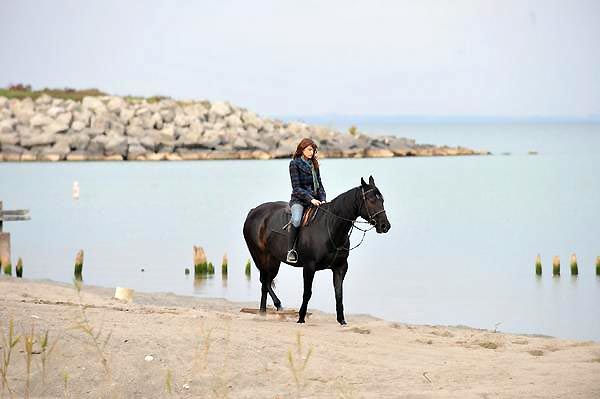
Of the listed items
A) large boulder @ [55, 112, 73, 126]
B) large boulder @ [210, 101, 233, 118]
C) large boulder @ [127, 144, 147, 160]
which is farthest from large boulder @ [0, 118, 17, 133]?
large boulder @ [210, 101, 233, 118]

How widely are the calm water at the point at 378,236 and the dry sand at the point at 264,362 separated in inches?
192

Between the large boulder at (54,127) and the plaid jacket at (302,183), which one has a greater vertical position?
the large boulder at (54,127)

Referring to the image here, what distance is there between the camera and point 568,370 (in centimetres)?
1214

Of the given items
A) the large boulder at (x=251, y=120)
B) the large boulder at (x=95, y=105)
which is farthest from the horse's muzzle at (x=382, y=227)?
the large boulder at (x=251, y=120)

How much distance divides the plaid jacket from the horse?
0.69ft

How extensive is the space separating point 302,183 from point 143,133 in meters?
68.1

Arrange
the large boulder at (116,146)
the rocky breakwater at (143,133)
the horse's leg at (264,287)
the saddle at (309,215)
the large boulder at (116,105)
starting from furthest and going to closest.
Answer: the large boulder at (116,105)
the large boulder at (116,146)
the rocky breakwater at (143,133)
the horse's leg at (264,287)
the saddle at (309,215)

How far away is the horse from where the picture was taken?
15.1m

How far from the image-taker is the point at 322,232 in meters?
15.6

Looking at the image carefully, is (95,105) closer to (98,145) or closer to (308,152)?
(98,145)

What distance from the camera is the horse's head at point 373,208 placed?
14875 mm

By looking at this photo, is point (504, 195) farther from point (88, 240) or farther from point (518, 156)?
point (518, 156)

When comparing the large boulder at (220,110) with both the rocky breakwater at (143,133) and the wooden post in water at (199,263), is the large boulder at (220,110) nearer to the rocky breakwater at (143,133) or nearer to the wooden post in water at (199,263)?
the rocky breakwater at (143,133)

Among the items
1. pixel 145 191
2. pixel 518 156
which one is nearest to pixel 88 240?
pixel 145 191
